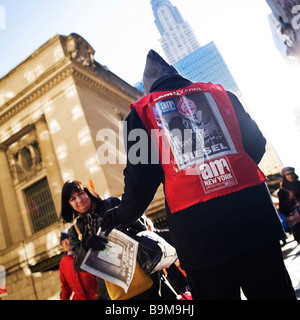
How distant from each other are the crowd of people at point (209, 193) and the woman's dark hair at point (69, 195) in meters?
0.79

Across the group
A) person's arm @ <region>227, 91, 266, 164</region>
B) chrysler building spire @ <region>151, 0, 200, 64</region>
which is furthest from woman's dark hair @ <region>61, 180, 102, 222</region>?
chrysler building spire @ <region>151, 0, 200, 64</region>

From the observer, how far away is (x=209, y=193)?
133 cm

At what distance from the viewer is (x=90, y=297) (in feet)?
10.2

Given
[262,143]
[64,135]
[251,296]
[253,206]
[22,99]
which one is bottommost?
[251,296]

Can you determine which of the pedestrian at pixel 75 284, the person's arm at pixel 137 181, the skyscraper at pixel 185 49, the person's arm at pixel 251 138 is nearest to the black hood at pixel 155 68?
the person's arm at pixel 137 181

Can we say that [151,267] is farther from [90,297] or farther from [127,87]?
[127,87]

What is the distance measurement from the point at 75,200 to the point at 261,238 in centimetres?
184

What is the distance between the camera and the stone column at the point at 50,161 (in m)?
11.9

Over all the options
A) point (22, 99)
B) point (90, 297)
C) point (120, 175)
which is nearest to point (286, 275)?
point (90, 297)

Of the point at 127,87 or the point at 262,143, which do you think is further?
the point at 127,87

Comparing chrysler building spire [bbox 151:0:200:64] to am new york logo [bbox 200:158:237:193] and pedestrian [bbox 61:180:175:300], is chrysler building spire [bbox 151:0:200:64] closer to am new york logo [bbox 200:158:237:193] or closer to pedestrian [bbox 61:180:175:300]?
pedestrian [bbox 61:180:175:300]

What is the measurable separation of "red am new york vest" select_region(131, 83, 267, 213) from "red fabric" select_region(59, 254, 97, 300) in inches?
94.1

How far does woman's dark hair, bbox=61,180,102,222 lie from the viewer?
2482mm
